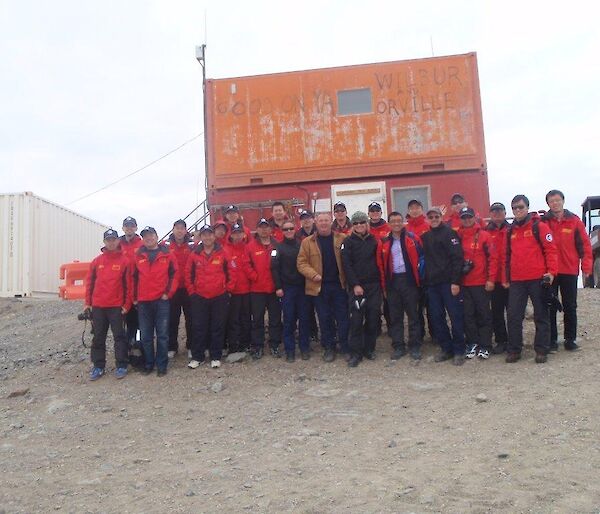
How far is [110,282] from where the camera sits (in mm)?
7086

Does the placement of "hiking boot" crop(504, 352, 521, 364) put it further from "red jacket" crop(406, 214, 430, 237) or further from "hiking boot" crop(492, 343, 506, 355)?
"red jacket" crop(406, 214, 430, 237)

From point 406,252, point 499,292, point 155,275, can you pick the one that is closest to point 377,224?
point 406,252

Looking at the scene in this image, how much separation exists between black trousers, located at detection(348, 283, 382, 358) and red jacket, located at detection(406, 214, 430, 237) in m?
1.03

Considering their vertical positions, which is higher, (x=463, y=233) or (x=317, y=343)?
(x=463, y=233)

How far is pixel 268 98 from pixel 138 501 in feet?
21.0

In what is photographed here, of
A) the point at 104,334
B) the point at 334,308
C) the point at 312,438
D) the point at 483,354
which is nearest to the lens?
the point at 312,438

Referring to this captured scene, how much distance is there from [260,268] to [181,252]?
1.12 metres

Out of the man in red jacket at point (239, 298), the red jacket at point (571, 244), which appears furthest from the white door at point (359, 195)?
the red jacket at point (571, 244)

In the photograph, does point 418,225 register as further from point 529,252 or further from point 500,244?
point 529,252

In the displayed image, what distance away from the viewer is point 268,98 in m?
8.76

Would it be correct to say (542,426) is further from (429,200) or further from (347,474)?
(429,200)

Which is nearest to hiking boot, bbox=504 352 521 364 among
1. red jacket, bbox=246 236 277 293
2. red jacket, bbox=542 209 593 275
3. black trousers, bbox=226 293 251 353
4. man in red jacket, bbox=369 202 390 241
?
red jacket, bbox=542 209 593 275

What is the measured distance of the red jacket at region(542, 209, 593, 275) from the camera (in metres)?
6.42

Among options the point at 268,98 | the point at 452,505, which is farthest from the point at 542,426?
the point at 268,98
